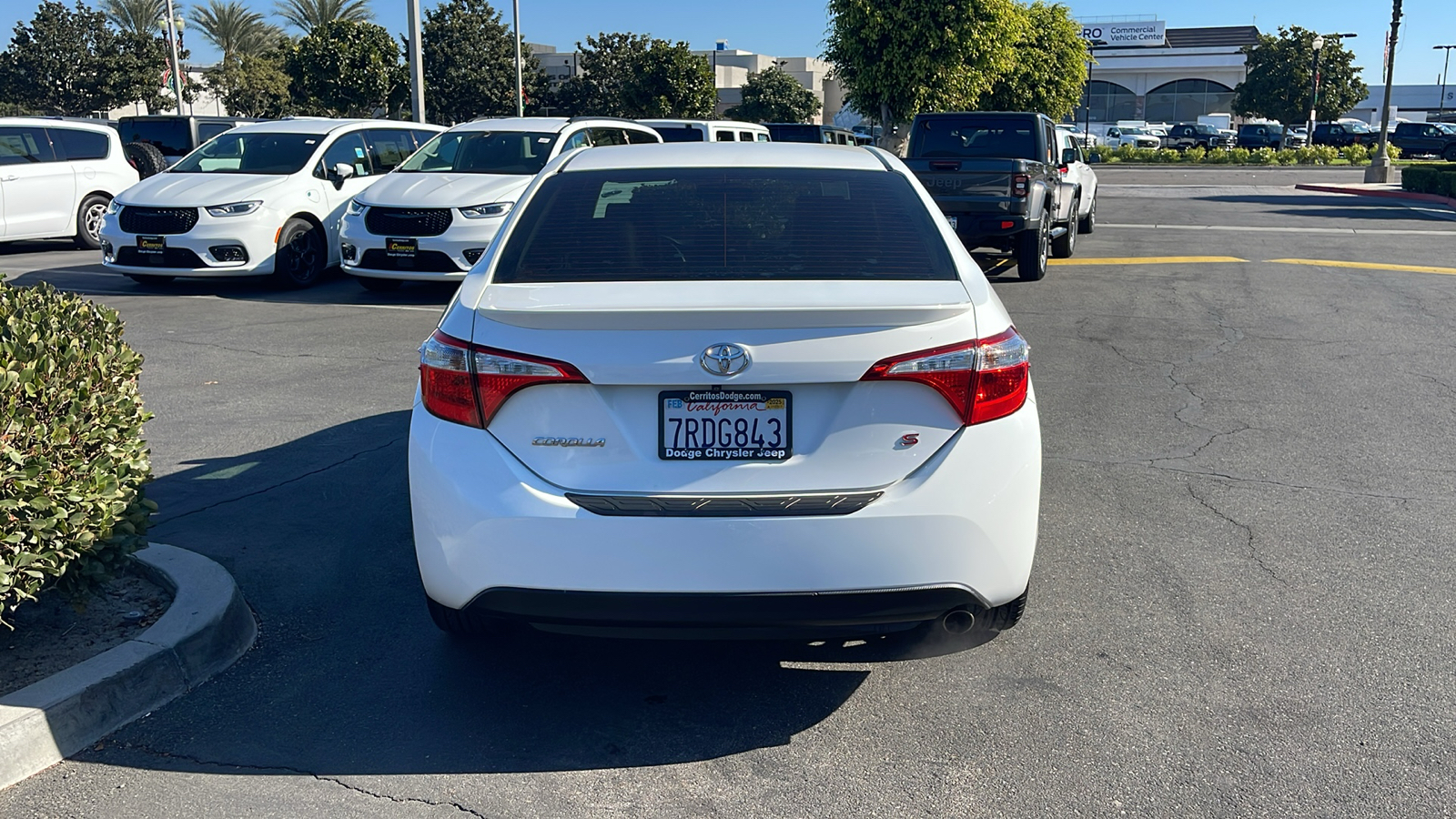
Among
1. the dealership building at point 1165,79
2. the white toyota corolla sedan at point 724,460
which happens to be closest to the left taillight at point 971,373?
the white toyota corolla sedan at point 724,460

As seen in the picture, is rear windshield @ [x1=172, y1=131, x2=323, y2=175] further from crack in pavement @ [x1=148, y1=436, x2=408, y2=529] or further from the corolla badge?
the corolla badge

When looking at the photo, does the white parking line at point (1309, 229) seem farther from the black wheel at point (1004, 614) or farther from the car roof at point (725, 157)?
the black wheel at point (1004, 614)

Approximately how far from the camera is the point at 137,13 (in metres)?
55.9

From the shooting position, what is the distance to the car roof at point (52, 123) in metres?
16.5

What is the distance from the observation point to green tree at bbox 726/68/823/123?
69500 millimetres

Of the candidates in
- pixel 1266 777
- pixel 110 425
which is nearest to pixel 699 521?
pixel 1266 777

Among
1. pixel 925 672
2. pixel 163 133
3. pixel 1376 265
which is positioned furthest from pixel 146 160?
pixel 925 672

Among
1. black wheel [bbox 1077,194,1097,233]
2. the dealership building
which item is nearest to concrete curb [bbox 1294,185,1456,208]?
black wheel [bbox 1077,194,1097,233]

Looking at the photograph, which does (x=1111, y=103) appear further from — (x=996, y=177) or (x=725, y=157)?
(x=725, y=157)

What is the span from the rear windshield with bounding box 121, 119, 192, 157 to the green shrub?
20.4 metres

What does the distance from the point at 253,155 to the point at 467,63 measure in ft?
118

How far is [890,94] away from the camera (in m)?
33.4

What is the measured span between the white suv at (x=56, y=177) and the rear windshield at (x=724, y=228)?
47.3 ft

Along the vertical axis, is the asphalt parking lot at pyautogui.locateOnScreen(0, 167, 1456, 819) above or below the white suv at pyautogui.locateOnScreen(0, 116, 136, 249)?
below
